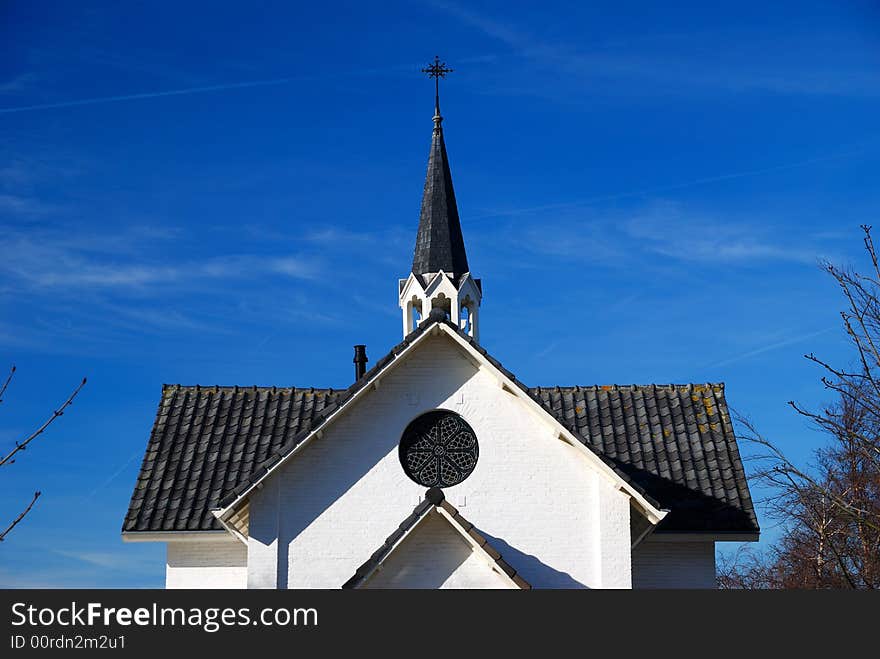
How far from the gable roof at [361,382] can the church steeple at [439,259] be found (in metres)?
2.81

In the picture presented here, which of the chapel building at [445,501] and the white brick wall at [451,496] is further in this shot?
the white brick wall at [451,496]

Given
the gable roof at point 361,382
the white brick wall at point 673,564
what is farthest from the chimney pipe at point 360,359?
the white brick wall at point 673,564

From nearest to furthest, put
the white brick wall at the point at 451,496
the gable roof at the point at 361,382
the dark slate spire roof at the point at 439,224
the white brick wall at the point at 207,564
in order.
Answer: the white brick wall at the point at 451,496
the gable roof at the point at 361,382
the white brick wall at the point at 207,564
the dark slate spire roof at the point at 439,224

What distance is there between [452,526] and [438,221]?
427 inches

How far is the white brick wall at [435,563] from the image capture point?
2314cm

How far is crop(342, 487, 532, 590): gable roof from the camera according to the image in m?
22.7

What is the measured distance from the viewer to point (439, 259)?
102 feet

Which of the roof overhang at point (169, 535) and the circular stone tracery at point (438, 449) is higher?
the circular stone tracery at point (438, 449)

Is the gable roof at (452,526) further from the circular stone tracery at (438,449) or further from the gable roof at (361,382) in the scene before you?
the gable roof at (361,382)

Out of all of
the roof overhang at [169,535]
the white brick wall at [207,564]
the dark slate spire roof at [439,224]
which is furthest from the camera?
the dark slate spire roof at [439,224]

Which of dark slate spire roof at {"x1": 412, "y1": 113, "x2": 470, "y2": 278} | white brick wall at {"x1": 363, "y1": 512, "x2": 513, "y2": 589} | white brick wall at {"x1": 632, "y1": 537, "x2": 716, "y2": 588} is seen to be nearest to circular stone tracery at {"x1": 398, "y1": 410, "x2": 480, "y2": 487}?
white brick wall at {"x1": 363, "y1": 512, "x2": 513, "y2": 589}

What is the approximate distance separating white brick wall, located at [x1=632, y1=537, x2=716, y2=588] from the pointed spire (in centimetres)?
821

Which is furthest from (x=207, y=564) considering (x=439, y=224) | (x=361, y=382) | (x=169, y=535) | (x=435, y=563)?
(x=439, y=224)

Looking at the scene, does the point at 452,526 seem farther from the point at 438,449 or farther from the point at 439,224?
the point at 439,224
